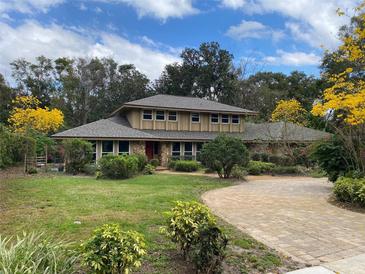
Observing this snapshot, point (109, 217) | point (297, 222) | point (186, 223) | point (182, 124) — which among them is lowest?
point (297, 222)

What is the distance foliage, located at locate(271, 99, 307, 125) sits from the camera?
106ft

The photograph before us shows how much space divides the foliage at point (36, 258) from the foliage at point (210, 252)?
1.56 meters

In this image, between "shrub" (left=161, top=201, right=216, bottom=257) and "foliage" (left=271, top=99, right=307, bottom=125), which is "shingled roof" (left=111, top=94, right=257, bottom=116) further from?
"shrub" (left=161, top=201, right=216, bottom=257)

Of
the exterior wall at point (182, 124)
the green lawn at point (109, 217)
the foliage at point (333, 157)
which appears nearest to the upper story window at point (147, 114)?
the exterior wall at point (182, 124)

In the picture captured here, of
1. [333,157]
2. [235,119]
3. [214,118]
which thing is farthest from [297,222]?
[235,119]

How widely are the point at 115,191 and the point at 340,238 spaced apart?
7759 millimetres

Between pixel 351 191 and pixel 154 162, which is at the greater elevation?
pixel 154 162

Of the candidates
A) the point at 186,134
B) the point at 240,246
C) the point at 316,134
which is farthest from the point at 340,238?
the point at 316,134

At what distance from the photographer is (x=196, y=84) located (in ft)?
155

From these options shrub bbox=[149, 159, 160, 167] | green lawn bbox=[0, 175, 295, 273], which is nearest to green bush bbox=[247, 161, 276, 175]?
shrub bbox=[149, 159, 160, 167]

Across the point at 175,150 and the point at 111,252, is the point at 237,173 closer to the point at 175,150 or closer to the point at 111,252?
the point at 175,150

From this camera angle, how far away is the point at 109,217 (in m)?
Result: 7.22

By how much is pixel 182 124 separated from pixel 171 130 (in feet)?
4.34

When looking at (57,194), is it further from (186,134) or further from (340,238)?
(186,134)
